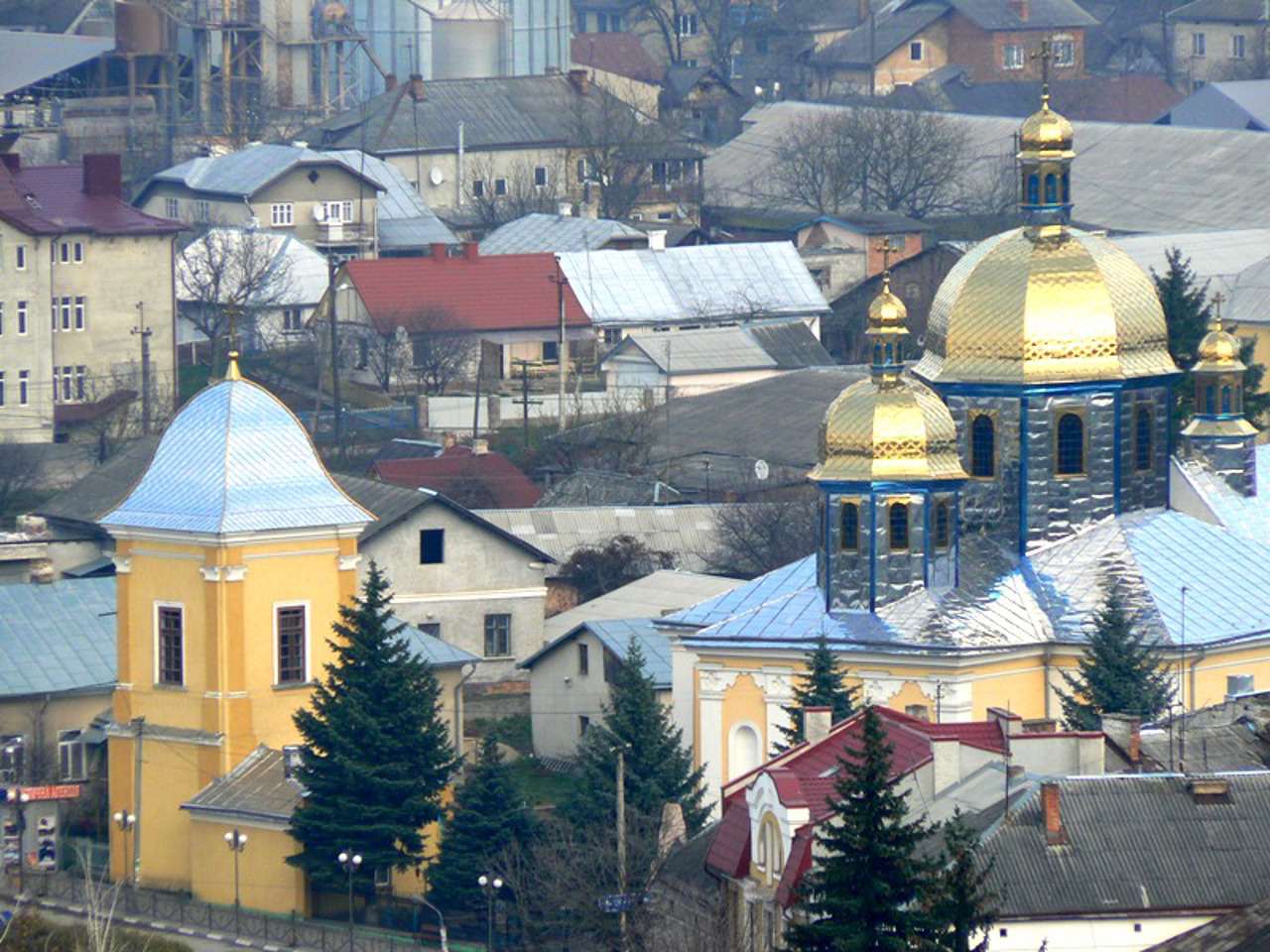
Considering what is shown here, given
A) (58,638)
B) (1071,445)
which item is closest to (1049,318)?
(1071,445)

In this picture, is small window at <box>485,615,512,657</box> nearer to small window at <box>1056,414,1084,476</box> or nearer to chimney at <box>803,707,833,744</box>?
small window at <box>1056,414,1084,476</box>

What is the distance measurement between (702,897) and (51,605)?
1754 cm

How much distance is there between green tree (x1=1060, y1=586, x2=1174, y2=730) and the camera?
47.9 m

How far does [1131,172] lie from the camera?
98.9 metres

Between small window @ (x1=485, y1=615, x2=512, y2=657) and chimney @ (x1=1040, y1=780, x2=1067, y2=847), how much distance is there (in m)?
23.9

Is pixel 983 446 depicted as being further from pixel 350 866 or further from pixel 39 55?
pixel 39 55

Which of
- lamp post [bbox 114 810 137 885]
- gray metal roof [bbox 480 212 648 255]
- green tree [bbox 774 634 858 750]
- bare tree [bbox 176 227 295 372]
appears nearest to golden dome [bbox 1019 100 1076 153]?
green tree [bbox 774 634 858 750]

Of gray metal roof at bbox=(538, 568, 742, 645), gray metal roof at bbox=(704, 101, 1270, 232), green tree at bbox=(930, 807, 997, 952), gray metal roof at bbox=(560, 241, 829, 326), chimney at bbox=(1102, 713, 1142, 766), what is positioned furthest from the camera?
gray metal roof at bbox=(704, 101, 1270, 232)

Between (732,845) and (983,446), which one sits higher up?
(983,446)

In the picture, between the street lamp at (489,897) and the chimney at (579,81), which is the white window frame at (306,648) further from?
the chimney at (579,81)

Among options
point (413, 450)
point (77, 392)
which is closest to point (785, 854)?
point (413, 450)

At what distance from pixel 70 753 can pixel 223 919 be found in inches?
255

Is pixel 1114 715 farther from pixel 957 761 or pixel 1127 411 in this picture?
pixel 1127 411

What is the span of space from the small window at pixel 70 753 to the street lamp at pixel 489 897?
8700 mm
